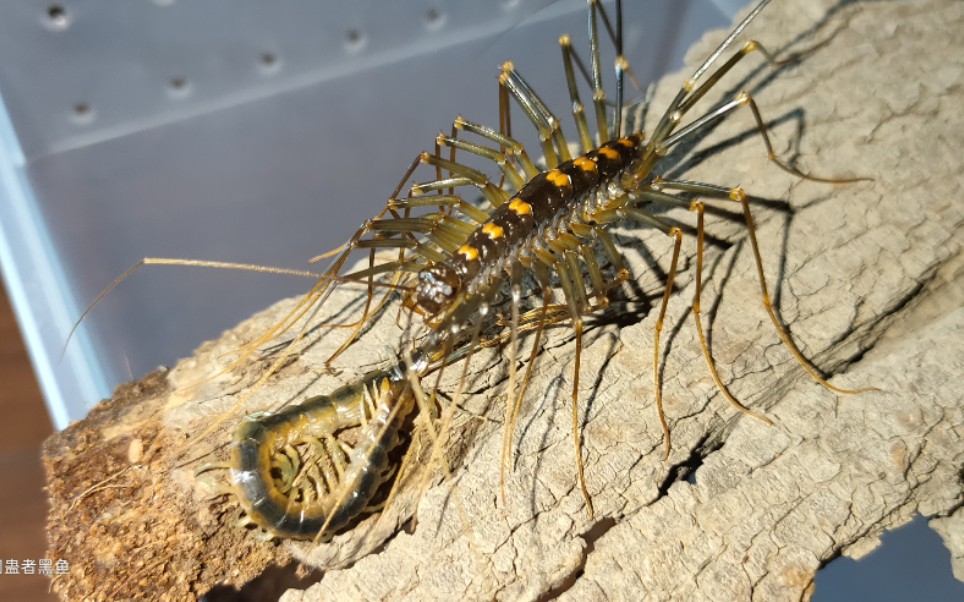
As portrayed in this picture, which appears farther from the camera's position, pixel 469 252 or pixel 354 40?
pixel 354 40

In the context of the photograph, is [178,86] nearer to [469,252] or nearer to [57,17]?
[57,17]

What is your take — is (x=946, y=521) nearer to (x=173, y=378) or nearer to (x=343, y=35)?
(x=173, y=378)

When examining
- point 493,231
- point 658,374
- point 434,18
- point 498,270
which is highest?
point 434,18

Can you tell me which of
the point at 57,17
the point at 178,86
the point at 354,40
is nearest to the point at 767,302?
the point at 354,40

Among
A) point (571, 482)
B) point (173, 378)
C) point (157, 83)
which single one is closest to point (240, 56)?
point (157, 83)

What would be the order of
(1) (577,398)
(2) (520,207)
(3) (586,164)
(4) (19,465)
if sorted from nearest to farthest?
(1) (577,398) → (2) (520,207) → (3) (586,164) → (4) (19,465)

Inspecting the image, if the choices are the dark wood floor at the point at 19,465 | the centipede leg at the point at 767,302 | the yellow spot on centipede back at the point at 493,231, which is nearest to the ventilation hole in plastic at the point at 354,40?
the yellow spot on centipede back at the point at 493,231

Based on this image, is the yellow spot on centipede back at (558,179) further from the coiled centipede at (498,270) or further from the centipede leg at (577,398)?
the centipede leg at (577,398)
